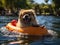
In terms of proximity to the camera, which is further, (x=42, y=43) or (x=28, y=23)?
(x=28, y=23)

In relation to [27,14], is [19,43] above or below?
below

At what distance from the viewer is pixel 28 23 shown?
12.5 metres

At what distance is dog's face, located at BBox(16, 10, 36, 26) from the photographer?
1220cm

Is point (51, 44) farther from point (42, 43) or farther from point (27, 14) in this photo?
point (27, 14)

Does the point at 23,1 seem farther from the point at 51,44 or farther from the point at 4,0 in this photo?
the point at 51,44

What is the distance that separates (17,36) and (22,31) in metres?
0.40

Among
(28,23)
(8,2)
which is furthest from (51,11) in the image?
(28,23)

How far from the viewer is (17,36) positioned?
12.1 metres

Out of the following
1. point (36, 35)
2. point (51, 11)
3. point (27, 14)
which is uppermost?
point (27, 14)

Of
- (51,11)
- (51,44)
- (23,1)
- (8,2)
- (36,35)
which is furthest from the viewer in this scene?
(51,11)

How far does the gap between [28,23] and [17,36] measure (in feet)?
3.25

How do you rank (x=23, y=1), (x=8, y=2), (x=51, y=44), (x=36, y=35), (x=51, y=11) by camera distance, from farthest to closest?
(x=51, y=11) < (x=23, y=1) < (x=8, y=2) < (x=36, y=35) < (x=51, y=44)

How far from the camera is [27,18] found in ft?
40.0

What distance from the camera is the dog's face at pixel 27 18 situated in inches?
480
